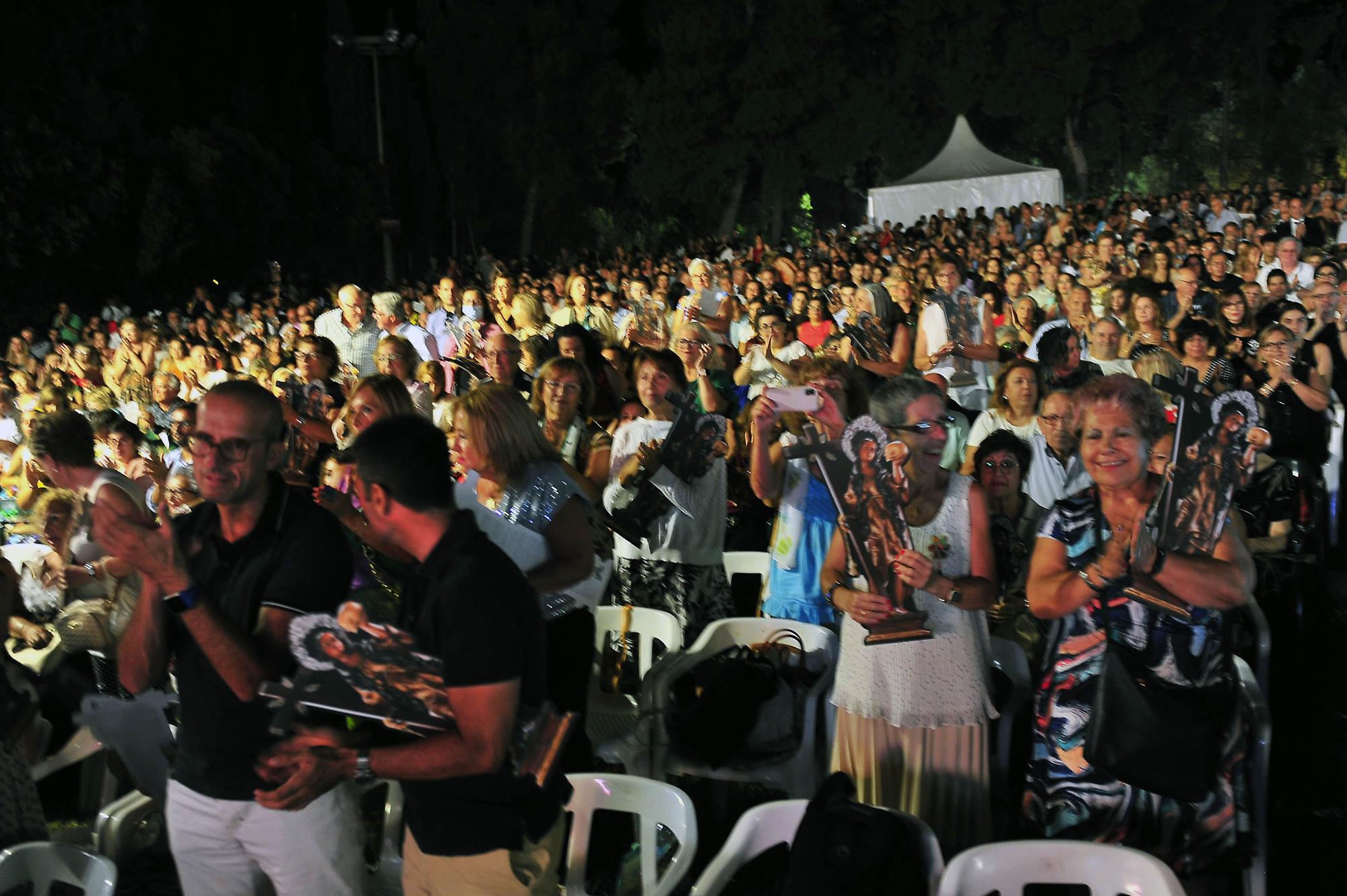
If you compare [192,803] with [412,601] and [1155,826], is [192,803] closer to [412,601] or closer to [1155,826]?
[412,601]

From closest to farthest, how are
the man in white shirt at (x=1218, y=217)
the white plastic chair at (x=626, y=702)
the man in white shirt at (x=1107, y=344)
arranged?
the white plastic chair at (x=626, y=702) < the man in white shirt at (x=1107, y=344) < the man in white shirt at (x=1218, y=217)

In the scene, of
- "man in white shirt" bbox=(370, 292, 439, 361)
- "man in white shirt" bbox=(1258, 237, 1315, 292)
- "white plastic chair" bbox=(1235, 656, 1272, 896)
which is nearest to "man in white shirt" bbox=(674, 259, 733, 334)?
"man in white shirt" bbox=(370, 292, 439, 361)

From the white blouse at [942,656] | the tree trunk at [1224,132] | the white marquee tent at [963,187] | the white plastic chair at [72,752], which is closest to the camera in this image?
the white blouse at [942,656]

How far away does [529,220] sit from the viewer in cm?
3572

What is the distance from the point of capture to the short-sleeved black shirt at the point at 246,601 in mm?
2596

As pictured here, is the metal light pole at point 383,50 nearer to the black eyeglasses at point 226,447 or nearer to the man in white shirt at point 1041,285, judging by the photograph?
the man in white shirt at point 1041,285

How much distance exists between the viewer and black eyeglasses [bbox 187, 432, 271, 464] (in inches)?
105

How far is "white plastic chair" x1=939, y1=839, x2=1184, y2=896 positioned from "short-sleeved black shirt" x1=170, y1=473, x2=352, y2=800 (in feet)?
4.82

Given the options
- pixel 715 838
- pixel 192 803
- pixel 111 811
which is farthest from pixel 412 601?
pixel 715 838

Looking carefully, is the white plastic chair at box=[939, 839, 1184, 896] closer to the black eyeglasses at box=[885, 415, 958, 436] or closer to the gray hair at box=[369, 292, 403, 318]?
the black eyeglasses at box=[885, 415, 958, 436]

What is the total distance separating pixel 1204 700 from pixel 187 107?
82.1 ft

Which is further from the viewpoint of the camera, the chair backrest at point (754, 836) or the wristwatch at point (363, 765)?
the chair backrest at point (754, 836)

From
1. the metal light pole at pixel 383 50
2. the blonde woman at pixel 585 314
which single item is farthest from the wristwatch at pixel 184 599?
the metal light pole at pixel 383 50

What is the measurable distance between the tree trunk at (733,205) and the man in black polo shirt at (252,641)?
3633cm
